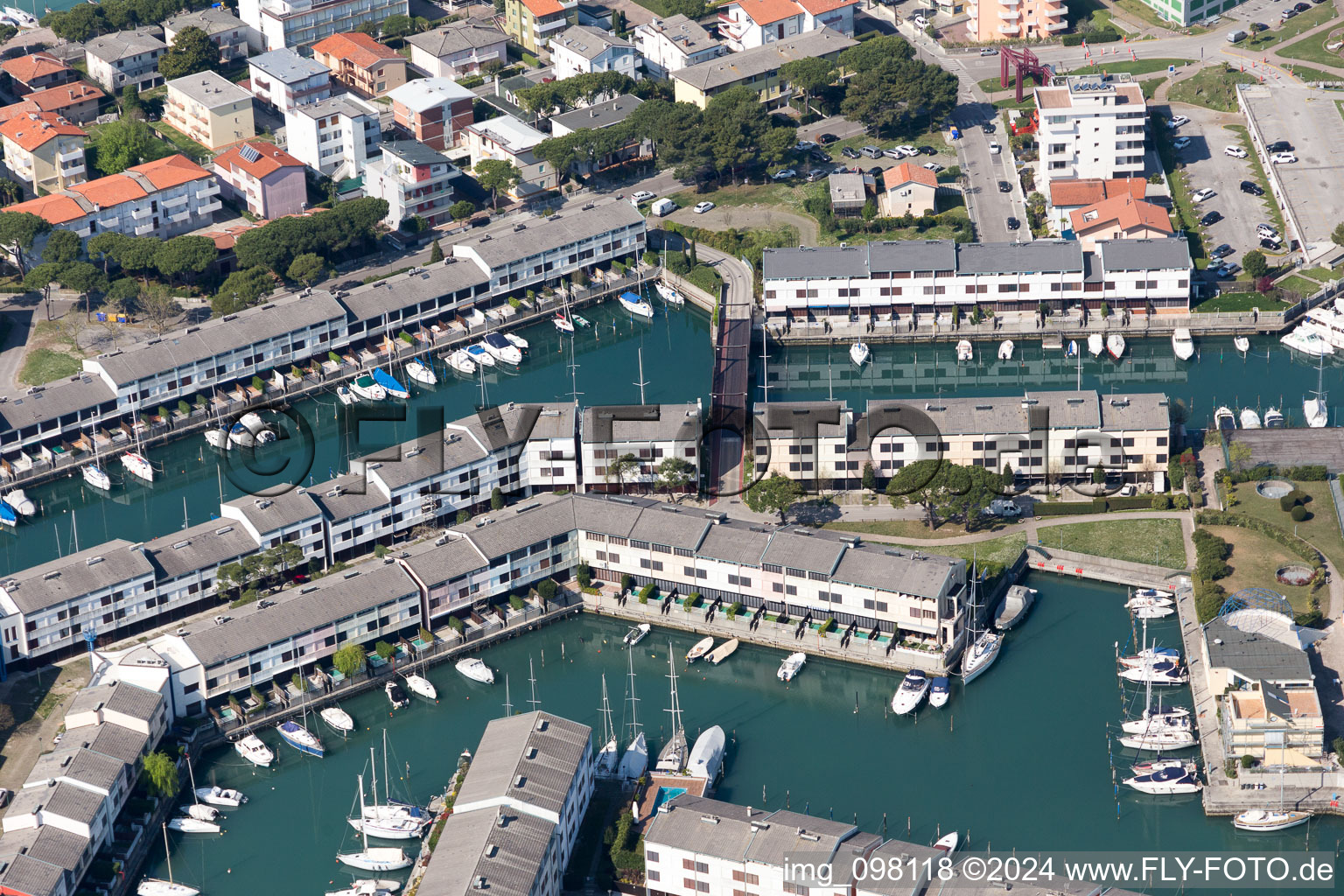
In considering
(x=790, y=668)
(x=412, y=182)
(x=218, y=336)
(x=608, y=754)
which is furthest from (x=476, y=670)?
(x=412, y=182)

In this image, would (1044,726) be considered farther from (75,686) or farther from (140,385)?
(140,385)

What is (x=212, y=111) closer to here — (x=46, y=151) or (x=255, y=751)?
(x=46, y=151)

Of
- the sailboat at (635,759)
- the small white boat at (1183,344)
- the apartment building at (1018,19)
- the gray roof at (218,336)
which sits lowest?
the sailboat at (635,759)

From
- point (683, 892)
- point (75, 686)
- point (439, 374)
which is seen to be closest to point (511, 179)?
point (439, 374)

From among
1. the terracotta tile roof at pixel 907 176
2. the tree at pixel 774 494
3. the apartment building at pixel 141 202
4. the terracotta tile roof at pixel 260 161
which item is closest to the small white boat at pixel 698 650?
the tree at pixel 774 494

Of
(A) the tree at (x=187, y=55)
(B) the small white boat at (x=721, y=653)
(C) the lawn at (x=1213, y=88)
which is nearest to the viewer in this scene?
(B) the small white boat at (x=721, y=653)

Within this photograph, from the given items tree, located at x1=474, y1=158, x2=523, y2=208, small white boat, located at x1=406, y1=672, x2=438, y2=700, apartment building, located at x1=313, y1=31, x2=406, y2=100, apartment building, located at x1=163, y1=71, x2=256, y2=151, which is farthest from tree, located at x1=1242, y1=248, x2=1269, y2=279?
apartment building, located at x1=163, y1=71, x2=256, y2=151

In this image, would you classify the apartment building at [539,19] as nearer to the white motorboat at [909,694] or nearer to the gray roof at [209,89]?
the gray roof at [209,89]

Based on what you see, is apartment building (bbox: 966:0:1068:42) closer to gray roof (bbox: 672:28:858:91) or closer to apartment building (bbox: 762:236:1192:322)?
gray roof (bbox: 672:28:858:91)
